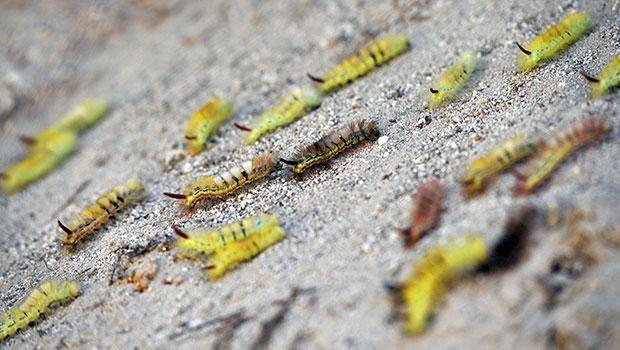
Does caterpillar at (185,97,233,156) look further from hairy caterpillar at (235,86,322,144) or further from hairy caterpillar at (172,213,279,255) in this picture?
hairy caterpillar at (172,213,279,255)

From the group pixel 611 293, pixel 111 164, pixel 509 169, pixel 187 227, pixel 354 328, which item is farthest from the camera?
pixel 111 164

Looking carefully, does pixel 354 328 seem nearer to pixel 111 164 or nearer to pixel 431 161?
pixel 431 161

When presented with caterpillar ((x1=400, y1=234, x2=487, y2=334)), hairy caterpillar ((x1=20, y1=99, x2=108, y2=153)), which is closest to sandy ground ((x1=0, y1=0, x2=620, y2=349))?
caterpillar ((x1=400, y1=234, x2=487, y2=334))

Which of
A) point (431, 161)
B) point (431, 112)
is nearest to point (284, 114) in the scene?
point (431, 112)

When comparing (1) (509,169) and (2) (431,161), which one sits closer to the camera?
(1) (509,169)

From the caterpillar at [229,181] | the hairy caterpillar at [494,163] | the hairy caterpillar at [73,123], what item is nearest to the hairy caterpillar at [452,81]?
the hairy caterpillar at [494,163]

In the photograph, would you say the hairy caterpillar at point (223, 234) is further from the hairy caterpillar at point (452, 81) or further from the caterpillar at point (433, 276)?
the hairy caterpillar at point (452, 81)

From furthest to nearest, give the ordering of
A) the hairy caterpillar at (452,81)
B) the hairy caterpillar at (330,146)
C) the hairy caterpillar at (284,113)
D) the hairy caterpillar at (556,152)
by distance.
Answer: the hairy caterpillar at (284,113) → the hairy caterpillar at (452,81) → the hairy caterpillar at (330,146) → the hairy caterpillar at (556,152)
